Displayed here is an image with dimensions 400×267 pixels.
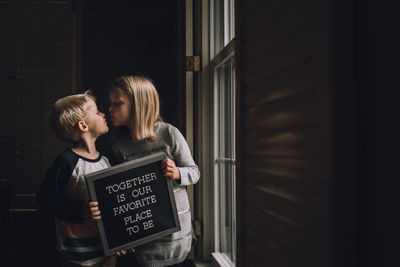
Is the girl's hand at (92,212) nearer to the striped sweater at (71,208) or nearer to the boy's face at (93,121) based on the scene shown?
the striped sweater at (71,208)

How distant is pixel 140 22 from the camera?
12.6ft

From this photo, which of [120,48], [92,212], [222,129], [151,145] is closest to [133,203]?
[92,212]

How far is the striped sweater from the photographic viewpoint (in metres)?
1.39

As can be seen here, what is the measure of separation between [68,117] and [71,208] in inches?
14.1

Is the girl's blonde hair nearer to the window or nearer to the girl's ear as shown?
the girl's ear

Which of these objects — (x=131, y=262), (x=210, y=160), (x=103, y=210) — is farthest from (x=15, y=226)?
(x=103, y=210)

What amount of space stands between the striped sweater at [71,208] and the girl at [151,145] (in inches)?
7.6

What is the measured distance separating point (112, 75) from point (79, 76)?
336 mm

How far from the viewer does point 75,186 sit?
145 cm

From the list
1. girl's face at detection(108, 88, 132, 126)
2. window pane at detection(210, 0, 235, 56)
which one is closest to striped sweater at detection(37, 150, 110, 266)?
girl's face at detection(108, 88, 132, 126)

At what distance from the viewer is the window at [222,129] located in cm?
191

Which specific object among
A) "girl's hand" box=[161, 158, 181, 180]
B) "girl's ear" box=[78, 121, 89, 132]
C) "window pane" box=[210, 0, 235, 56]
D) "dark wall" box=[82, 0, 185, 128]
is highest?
"dark wall" box=[82, 0, 185, 128]

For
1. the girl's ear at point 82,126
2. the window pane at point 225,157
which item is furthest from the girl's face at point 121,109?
the window pane at point 225,157
